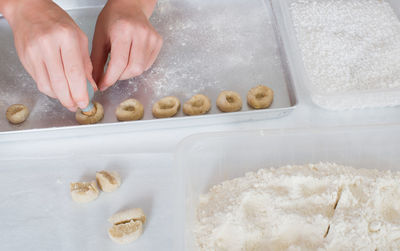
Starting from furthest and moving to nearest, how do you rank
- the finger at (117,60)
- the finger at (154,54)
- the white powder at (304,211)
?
the finger at (154,54), the finger at (117,60), the white powder at (304,211)

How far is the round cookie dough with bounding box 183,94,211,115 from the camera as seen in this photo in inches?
39.9

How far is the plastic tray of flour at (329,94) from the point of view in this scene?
3.03ft

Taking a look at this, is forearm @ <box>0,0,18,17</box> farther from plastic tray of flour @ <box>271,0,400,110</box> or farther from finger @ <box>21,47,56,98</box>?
plastic tray of flour @ <box>271,0,400,110</box>

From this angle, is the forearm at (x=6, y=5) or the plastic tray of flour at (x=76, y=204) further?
the forearm at (x=6, y=5)

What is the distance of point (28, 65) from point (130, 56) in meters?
0.26

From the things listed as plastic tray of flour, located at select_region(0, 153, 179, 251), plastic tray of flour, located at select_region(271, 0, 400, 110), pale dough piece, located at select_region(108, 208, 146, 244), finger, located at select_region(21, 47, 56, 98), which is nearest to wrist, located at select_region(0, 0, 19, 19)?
finger, located at select_region(21, 47, 56, 98)

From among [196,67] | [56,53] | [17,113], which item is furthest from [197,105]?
[17,113]

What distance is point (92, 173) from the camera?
3.08ft

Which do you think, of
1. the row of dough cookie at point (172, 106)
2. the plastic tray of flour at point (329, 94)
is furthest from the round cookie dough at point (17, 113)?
the plastic tray of flour at point (329, 94)

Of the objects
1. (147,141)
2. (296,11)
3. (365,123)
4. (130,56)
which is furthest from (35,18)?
(365,123)

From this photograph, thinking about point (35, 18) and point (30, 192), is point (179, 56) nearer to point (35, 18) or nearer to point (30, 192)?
point (35, 18)

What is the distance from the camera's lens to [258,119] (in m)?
1.00

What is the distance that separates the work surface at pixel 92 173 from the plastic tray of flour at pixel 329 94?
0.03 meters

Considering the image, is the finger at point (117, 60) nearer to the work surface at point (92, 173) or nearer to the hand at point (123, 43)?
the hand at point (123, 43)
